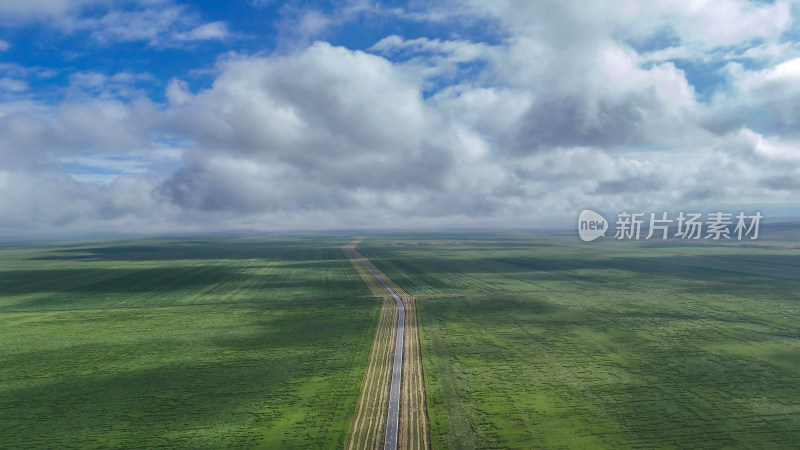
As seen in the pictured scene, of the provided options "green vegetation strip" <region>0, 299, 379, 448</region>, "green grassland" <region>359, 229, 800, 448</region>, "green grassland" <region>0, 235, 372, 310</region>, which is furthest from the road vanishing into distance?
"green grassland" <region>0, 235, 372, 310</region>

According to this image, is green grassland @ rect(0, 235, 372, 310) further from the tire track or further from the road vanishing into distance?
the tire track

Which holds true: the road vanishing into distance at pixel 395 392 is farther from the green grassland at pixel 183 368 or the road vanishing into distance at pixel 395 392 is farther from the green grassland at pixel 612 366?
the green grassland at pixel 183 368

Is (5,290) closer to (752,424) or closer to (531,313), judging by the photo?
(531,313)

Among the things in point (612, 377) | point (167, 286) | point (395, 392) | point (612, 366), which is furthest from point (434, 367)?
point (167, 286)

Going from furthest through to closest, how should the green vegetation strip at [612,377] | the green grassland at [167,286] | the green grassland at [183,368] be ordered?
the green grassland at [167,286] < the green grassland at [183,368] < the green vegetation strip at [612,377]

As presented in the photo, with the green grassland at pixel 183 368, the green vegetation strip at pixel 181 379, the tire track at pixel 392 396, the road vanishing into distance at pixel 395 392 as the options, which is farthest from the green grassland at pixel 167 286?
the tire track at pixel 392 396
